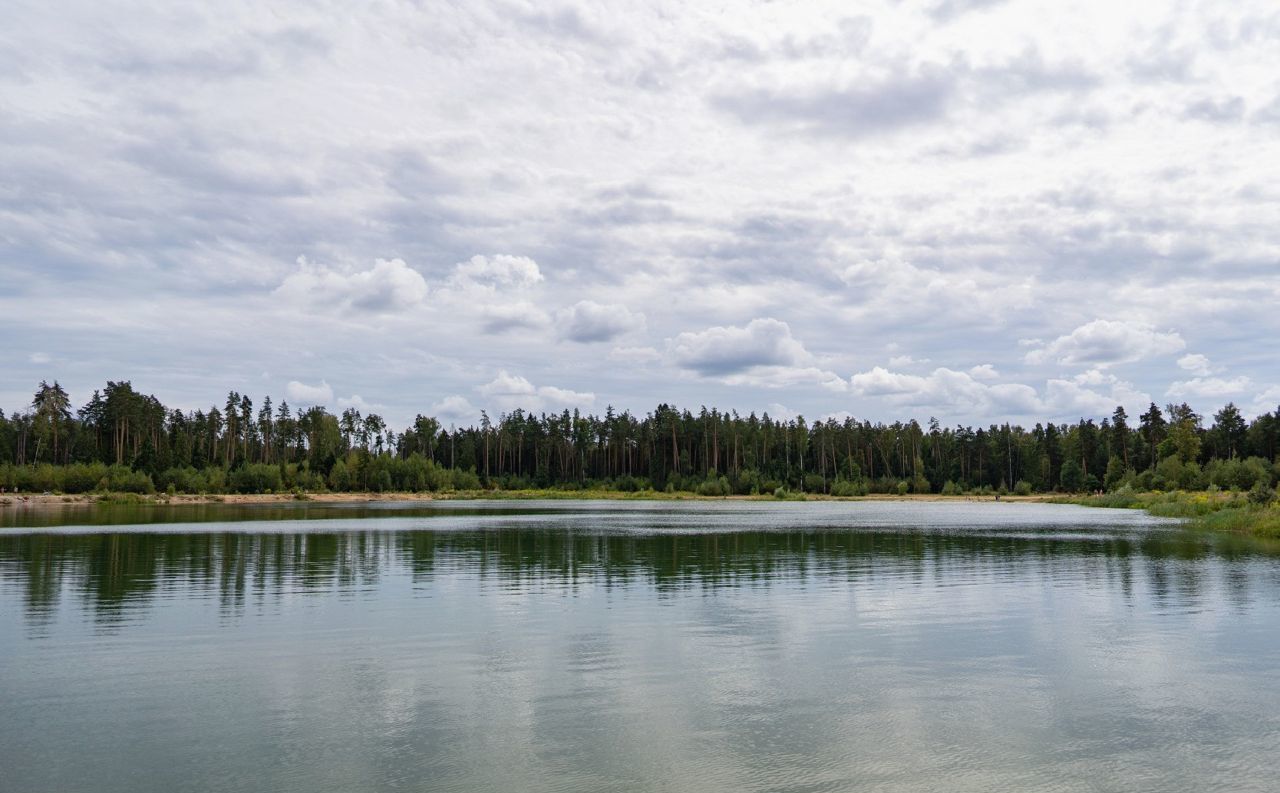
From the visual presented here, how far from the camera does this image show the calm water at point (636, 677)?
1366 centimetres

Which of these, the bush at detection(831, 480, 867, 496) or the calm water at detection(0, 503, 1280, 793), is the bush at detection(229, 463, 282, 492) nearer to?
the bush at detection(831, 480, 867, 496)

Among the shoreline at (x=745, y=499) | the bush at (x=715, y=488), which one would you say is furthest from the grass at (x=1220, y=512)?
the bush at (x=715, y=488)

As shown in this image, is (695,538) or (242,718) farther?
(695,538)

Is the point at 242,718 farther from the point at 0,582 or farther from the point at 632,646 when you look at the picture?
the point at 0,582

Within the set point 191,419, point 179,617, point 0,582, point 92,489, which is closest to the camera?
point 179,617

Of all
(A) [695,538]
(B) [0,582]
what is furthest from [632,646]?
(A) [695,538]

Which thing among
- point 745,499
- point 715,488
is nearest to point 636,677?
point 745,499

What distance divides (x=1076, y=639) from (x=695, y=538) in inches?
1527

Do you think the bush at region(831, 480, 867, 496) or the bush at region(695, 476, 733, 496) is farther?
the bush at region(831, 480, 867, 496)

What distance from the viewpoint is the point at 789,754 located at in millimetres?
14188

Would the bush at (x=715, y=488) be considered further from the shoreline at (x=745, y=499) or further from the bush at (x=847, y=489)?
the bush at (x=847, y=489)

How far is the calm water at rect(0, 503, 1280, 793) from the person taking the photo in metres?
A: 13.7

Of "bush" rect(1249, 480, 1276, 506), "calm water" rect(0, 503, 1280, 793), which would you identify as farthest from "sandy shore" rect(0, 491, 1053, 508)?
"calm water" rect(0, 503, 1280, 793)

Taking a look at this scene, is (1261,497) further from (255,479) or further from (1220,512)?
(255,479)
